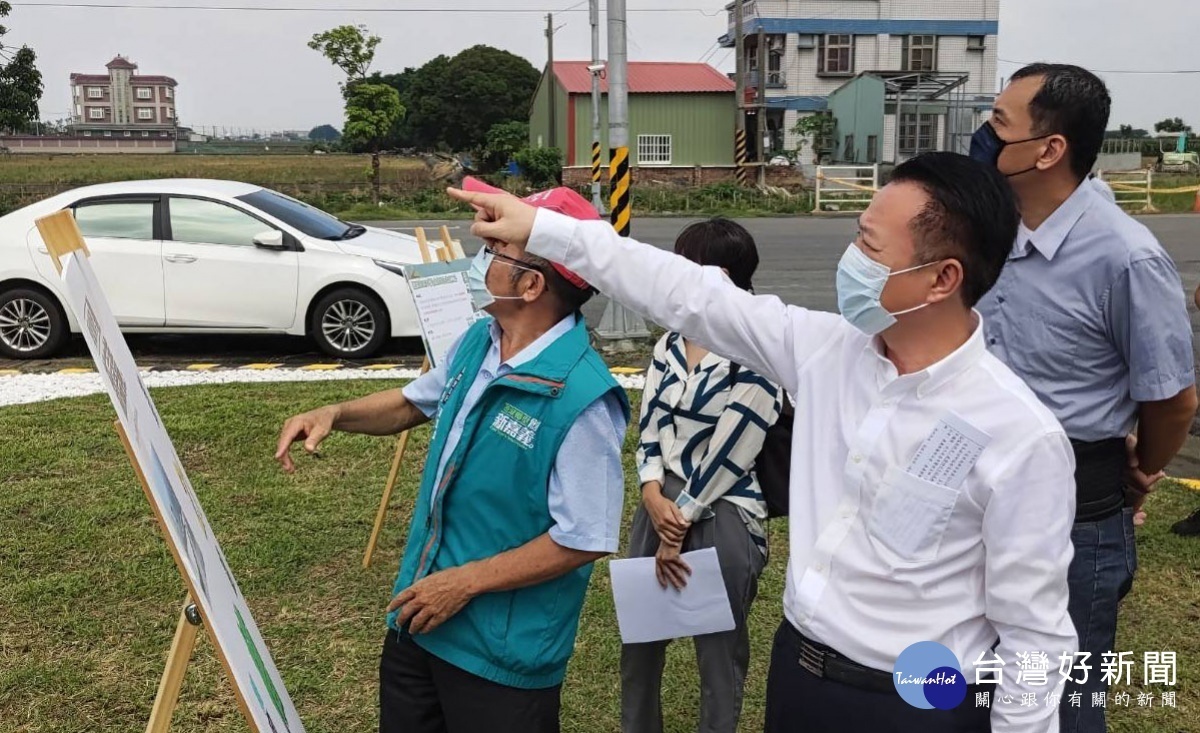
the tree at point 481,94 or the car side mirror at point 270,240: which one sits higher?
the tree at point 481,94

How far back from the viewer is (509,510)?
2.09 meters

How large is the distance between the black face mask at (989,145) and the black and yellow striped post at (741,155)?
1135 inches

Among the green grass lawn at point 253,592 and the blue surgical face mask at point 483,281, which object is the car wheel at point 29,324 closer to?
the green grass lawn at point 253,592

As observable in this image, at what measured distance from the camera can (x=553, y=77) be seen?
37.0m

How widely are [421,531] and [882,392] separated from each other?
3.53ft

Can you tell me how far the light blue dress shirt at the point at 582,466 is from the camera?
204cm

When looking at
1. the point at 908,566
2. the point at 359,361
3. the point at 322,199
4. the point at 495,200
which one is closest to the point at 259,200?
the point at 359,361

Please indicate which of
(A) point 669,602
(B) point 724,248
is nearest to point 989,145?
(B) point 724,248

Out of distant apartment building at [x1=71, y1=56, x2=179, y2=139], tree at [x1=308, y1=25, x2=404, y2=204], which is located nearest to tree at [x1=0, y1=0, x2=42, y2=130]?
tree at [x1=308, y1=25, x2=404, y2=204]

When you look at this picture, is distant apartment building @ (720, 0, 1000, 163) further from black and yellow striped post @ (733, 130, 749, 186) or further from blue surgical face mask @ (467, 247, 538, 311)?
blue surgical face mask @ (467, 247, 538, 311)

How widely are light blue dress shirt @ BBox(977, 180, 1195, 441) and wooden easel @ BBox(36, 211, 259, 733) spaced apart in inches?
69.2

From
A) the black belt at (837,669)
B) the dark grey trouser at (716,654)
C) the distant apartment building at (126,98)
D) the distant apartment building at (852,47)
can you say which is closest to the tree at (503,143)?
the distant apartment building at (852,47)

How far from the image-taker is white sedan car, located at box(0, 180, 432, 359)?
332 inches

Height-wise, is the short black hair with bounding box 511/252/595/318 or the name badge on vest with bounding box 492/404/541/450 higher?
the short black hair with bounding box 511/252/595/318
